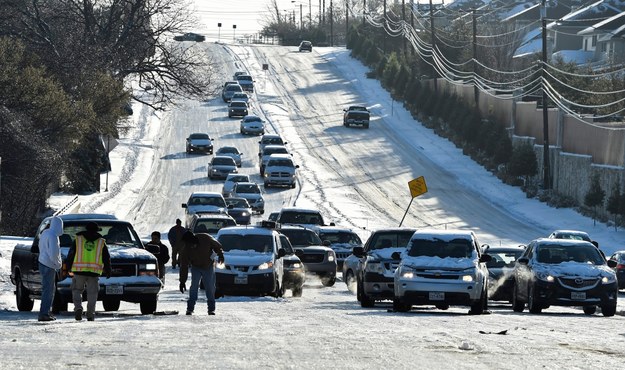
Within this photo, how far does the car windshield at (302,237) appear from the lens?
35.0 metres

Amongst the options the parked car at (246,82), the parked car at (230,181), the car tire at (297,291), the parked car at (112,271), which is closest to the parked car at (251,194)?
the parked car at (230,181)

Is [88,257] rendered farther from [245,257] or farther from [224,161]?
[224,161]

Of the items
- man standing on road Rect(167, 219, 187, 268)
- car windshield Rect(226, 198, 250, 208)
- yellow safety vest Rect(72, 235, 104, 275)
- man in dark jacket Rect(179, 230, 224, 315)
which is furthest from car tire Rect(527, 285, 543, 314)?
car windshield Rect(226, 198, 250, 208)

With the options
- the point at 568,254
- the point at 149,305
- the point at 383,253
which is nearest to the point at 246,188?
the point at 383,253

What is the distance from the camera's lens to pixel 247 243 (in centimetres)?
2844

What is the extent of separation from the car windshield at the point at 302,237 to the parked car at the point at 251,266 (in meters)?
6.29

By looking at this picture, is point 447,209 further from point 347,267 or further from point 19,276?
point 19,276

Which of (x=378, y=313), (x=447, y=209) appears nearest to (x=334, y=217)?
(x=447, y=209)

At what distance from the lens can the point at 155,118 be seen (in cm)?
10119

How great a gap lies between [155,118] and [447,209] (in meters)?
39.4

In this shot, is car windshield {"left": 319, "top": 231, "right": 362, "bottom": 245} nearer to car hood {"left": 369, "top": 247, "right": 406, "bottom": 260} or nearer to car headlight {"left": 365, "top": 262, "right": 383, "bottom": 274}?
car hood {"left": 369, "top": 247, "right": 406, "bottom": 260}

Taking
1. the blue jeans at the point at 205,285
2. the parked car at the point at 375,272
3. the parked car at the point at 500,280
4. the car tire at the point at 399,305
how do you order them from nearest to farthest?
the blue jeans at the point at 205,285, the car tire at the point at 399,305, the parked car at the point at 375,272, the parked car at the point at 500,280

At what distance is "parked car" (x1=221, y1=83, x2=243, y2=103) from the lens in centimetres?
10600

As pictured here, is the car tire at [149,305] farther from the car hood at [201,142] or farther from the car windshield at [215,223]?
the car hood at [201,142]
